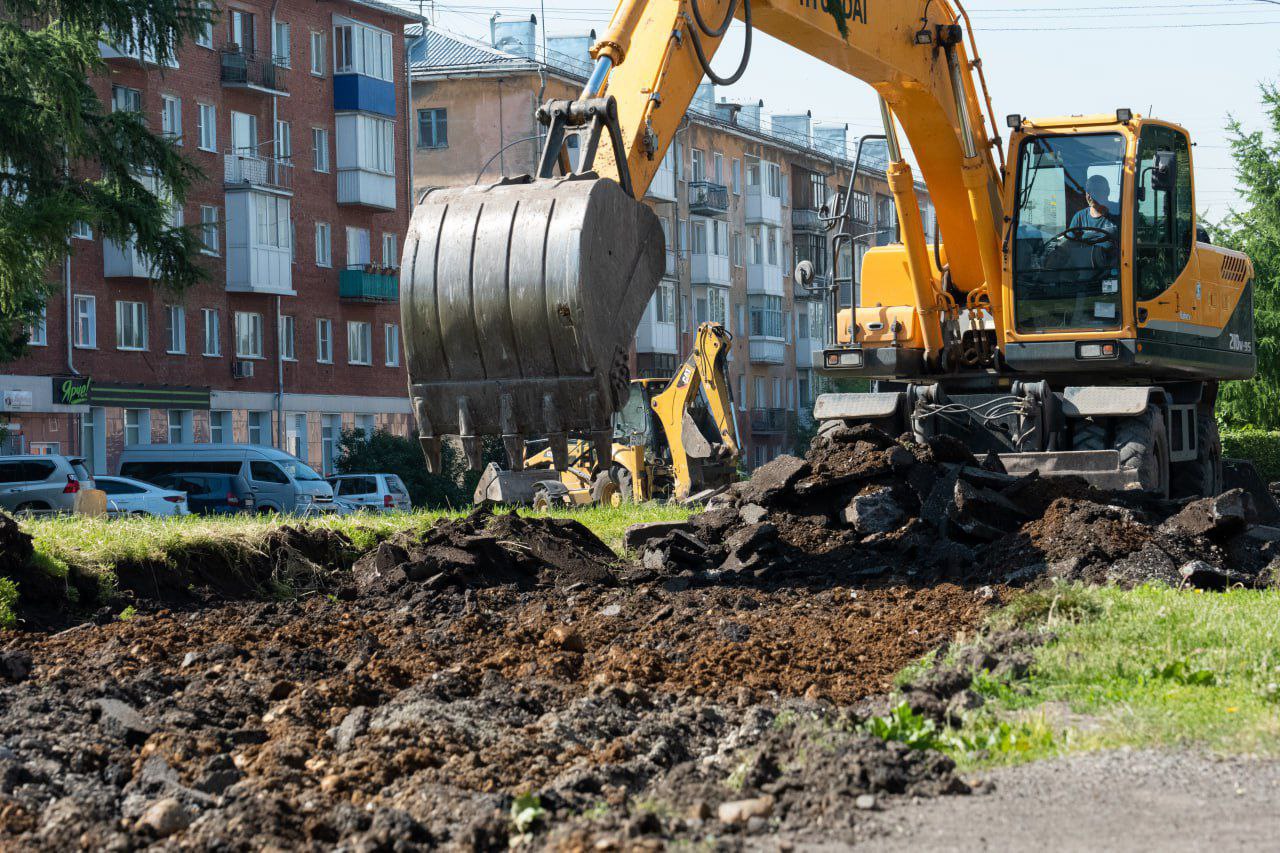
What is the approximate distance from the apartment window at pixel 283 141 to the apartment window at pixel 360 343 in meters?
5.70

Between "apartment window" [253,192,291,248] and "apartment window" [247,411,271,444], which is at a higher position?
"apartment window" [253,192,291,248]

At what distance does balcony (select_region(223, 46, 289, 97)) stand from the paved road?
154ft

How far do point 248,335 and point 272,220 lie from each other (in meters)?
3.41

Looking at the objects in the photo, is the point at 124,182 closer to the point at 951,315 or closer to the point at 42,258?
the point at 42,258

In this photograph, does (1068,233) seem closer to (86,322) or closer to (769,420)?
(86,322)

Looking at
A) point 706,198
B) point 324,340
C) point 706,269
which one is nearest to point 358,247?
point 324,340

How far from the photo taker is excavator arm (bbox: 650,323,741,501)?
27375 millimetres

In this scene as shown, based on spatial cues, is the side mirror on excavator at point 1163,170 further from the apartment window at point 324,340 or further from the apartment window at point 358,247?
the apartment window at point 358,247

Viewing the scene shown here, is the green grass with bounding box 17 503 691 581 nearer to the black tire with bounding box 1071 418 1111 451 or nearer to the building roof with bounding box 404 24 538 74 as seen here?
the black tire with bounding box 1071 418 1111 451

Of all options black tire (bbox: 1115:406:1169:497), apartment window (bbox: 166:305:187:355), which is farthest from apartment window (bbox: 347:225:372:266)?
black tire (bbox: 1115:406:1169:497)

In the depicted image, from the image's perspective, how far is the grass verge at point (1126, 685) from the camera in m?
6.21

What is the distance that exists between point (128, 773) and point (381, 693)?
5.39ft

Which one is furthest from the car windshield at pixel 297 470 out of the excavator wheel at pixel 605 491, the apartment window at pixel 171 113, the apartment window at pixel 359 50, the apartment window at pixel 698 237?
the apartment window at pixel 698 237

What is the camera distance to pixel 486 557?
12.9m
